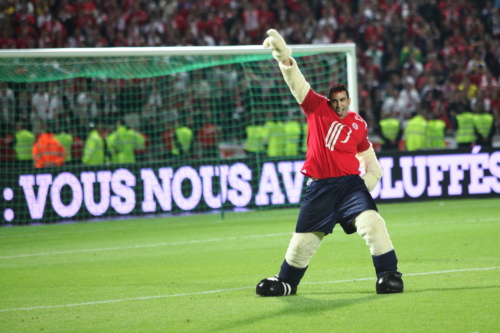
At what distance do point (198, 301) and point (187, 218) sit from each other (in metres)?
7.85

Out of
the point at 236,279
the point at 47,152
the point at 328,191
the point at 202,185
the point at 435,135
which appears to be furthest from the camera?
the point at 435,135

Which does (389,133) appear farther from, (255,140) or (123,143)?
(123,143)

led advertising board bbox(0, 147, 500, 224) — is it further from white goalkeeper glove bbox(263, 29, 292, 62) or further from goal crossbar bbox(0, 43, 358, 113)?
white goalkeeper glove bbox(263, 29, 292, 62)

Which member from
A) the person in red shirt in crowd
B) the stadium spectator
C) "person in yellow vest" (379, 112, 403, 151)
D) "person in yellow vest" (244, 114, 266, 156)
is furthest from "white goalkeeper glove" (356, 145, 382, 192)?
"person in yellow vest" (379, 112, 403, 151)

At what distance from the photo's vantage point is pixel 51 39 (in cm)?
1945

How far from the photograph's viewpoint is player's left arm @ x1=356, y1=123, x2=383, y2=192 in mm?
6648

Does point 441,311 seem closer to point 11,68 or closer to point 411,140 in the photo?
point 11,68

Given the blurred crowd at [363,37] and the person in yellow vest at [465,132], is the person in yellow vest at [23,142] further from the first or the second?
the person in yellow vest at [465,132]

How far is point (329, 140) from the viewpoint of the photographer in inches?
249

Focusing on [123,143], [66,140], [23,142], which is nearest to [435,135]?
[123,143]

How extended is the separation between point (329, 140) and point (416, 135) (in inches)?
405

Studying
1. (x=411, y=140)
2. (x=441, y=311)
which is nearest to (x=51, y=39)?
(x=411, y=140)

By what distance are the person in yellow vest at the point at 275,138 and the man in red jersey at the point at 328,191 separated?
28.2 ft

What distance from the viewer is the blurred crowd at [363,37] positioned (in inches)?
656
